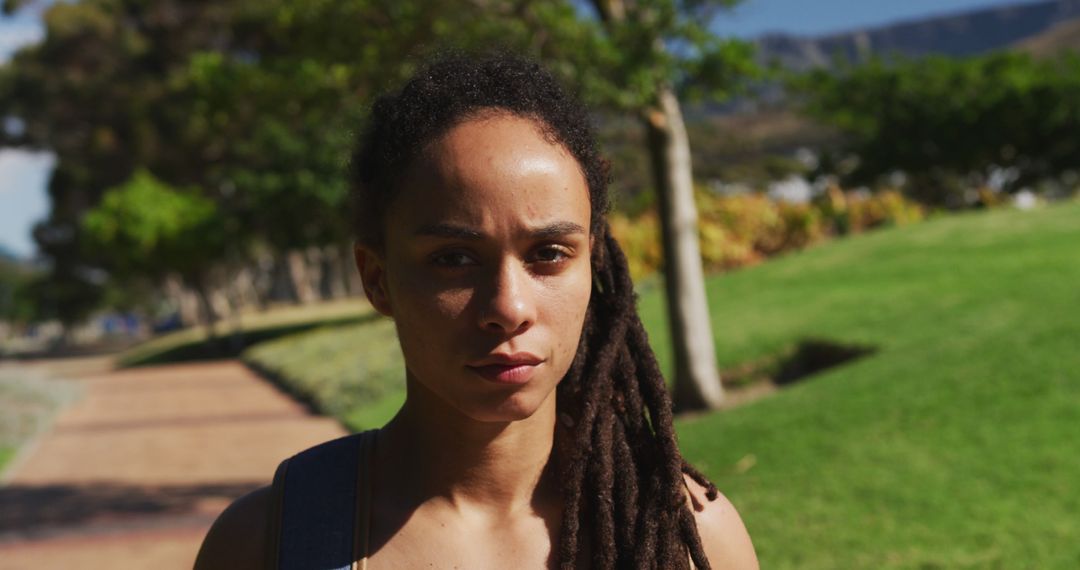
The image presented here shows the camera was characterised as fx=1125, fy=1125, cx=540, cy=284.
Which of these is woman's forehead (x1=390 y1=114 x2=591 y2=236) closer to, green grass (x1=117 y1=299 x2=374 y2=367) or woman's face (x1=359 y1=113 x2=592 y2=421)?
woman's face (x1=359 y1=113 x2=592 y2=421)

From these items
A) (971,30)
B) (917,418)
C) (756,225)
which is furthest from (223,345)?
(971,30)

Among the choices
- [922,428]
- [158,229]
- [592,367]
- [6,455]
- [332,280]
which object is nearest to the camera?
[592,367]

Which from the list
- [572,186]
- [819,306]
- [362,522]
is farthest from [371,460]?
[819,306]

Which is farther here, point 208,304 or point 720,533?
point 208,304

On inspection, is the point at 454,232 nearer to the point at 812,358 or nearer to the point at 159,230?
the point at 812,358

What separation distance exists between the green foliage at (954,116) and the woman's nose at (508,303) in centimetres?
2572

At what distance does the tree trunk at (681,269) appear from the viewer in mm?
9094

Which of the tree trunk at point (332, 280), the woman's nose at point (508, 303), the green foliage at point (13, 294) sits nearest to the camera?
the woman's nose at point (508, 303)

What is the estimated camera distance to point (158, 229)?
3362 centimetres

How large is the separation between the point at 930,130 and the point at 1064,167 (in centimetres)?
320

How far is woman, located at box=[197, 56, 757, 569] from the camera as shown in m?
1.49

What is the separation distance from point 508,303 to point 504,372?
0.09 metres

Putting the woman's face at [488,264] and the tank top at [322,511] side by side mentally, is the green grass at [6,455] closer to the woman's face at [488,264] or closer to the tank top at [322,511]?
the tank top at [322,511]

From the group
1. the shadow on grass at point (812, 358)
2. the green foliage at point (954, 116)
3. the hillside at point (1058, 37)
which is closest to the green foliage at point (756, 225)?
the shadow on grass at point (812, 358)
